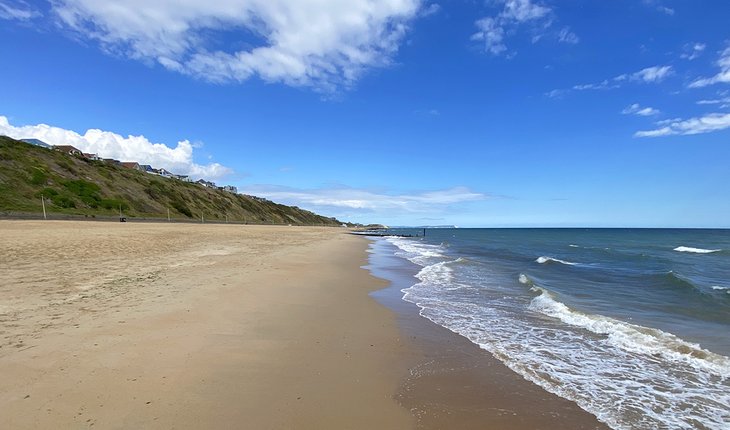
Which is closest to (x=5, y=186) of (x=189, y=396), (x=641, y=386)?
(x=189, y=396)

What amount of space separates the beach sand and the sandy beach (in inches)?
1.0

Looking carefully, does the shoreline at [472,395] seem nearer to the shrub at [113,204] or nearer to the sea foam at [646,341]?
the sea foam at [646,341]

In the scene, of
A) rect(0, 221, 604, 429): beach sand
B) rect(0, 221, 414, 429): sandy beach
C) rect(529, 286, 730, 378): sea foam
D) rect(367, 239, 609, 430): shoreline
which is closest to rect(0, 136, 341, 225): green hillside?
rect(0, 221, 414, 429): sandy beach

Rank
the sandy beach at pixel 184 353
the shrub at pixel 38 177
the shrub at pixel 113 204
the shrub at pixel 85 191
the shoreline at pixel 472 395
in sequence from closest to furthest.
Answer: the sandy beach at pixel 184 353, the shoreline at pixel 472 395, the shrub at pixel 38 177, the shrub at pixel 85 191, the shrub at pixel 113 204

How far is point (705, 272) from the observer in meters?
24.5

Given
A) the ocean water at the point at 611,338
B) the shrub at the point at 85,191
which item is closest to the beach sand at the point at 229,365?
the ocean water at the point at 611,338

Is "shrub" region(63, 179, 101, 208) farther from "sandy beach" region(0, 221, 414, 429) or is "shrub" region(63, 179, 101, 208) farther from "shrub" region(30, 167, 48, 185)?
"sandy beach" region(0, 221, 414, 429)

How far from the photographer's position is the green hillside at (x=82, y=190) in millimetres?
48719

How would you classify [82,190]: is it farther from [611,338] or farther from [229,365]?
[611,338]

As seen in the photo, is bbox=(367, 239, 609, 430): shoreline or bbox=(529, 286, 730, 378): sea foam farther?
bbox=(529, 286, 730, 378): sea foam

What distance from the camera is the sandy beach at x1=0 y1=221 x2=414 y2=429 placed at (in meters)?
4.33

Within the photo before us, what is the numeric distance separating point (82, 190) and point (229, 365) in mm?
68703

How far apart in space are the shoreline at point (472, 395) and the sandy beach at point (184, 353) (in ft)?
1.28

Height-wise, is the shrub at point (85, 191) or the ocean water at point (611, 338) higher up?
the shrub at point (85, 191)
